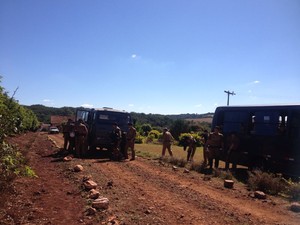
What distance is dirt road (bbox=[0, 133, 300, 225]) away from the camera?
652 centimetres

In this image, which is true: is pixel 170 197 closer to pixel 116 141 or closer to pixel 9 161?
pixel 9 161

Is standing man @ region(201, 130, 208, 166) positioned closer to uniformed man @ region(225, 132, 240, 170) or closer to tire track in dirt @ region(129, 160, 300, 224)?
uniformed man @ region(225, 132, 240, 170)

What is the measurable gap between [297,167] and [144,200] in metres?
6.17

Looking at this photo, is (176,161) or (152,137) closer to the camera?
(176,161)

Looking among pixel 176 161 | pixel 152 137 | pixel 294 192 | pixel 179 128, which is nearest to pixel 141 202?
pixel 294 192

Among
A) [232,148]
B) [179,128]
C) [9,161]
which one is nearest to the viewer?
[9,161]

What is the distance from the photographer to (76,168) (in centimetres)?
1153

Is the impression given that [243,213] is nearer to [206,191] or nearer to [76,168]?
[206,191]

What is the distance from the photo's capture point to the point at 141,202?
7.69 meters

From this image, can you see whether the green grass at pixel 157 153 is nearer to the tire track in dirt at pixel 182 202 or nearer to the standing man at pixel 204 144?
the standing man at pixel 204 144

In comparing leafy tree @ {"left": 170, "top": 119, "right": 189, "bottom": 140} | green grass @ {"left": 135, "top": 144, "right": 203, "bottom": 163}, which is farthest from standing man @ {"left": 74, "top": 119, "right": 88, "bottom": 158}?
leafy tree @ {"left": 170, "top": 119, "right": 189, "bottom": 140}

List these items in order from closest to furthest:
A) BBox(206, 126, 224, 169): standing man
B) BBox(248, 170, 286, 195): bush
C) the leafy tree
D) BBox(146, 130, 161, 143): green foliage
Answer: BBox(248, 170, 286, 195): bush, BBox(206, 126, 224, 169): standing man, BBox(146, 130, 161, 143): green foliage, the leafy tree

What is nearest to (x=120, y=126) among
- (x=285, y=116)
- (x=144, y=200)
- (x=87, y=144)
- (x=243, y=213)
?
(x=87, y=144)

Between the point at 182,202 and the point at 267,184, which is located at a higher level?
the point at 267,184
